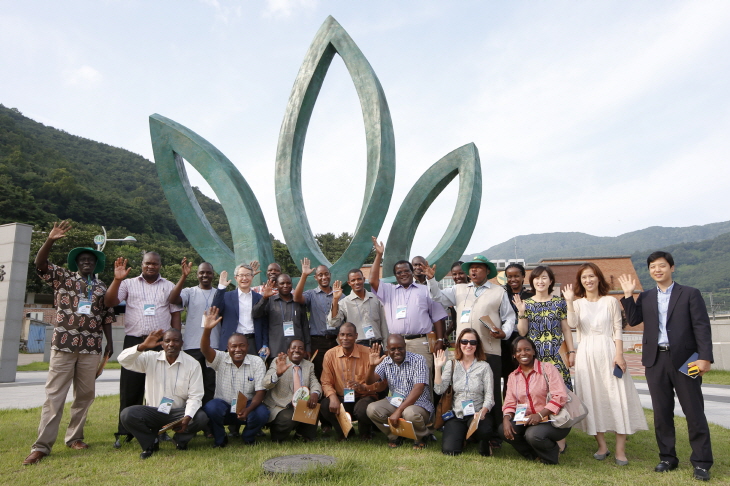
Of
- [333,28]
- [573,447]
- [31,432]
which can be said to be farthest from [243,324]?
[333,28]

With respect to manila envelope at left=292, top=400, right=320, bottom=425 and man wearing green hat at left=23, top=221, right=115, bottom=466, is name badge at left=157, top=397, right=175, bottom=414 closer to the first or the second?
man wearing green hat at left=23, top=221, right=115, bottom=466

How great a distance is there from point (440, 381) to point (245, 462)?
1772 millimetres

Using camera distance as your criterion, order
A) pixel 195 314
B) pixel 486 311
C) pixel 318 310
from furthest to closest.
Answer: pixel 318 310, pixel 195 314, pixel 486 311

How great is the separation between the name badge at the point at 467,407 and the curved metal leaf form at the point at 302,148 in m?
4.86

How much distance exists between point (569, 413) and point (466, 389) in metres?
0.84

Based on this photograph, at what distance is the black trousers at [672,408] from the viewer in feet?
13.1

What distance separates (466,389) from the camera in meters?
4.61

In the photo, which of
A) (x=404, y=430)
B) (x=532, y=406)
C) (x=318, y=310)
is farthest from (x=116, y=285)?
(x=532, y=406)

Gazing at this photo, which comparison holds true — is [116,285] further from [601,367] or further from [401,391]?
[601,367]

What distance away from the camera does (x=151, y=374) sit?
181 inches

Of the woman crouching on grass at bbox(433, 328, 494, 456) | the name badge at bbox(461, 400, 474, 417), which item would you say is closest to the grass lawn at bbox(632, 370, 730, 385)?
the woman crouching on grass at bbox(433, 328, 494, 456)

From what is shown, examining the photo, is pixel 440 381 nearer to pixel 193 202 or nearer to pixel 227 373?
pixel 227 373

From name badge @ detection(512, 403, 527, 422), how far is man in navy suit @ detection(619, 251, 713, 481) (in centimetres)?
106

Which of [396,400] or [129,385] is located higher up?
[129,385]
